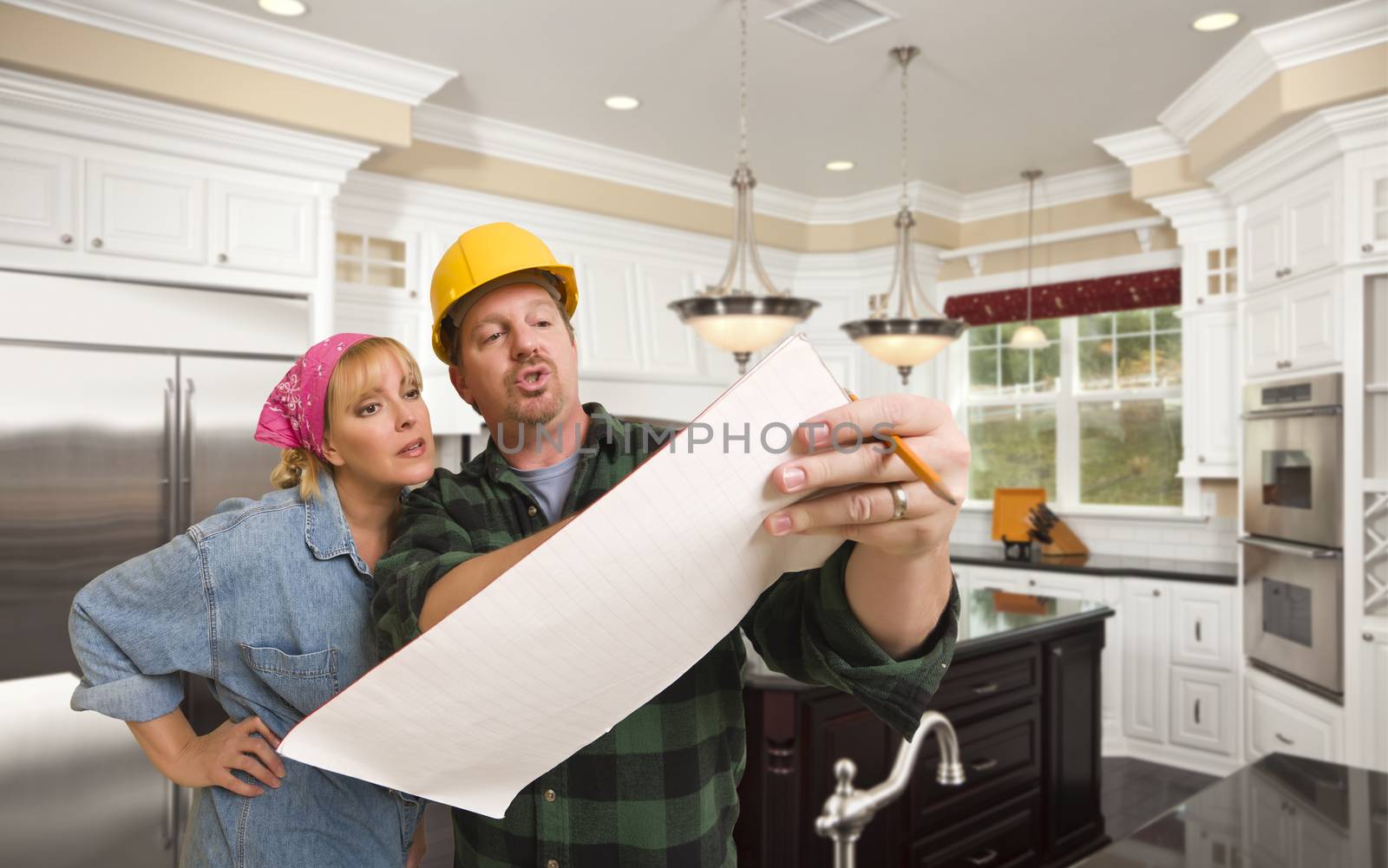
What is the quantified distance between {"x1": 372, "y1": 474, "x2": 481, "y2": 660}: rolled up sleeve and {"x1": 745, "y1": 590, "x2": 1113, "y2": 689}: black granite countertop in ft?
5.14

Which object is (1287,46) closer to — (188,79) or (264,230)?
(264,230)

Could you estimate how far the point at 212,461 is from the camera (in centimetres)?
340

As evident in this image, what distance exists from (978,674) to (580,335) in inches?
109

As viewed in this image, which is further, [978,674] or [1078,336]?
[1078,336]

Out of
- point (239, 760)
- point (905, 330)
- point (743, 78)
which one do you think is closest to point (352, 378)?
point (239, 760)

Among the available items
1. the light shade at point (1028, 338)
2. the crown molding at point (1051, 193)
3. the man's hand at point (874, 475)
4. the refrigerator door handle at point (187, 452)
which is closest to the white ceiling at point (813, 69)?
the crown molding at point (1051, 193)

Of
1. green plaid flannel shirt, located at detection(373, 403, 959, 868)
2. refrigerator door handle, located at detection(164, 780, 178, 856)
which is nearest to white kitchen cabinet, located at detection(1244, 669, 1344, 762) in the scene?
green plaid flannel shirt, located at detection(373, 403, 959, 868)

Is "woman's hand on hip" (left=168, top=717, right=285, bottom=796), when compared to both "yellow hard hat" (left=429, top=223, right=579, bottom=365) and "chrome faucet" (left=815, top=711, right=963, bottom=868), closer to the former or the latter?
"yellow hard hat" (left=429, top=223, right=579, bottom=365)

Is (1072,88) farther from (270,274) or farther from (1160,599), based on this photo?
(270,274)

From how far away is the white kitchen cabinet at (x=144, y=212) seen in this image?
10.7 feet

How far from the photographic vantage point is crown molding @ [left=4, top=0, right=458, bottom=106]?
3.19 m

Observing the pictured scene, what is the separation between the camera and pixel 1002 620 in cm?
336

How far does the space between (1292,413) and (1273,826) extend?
292 cm

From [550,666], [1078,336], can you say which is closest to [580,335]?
[1078,336]
